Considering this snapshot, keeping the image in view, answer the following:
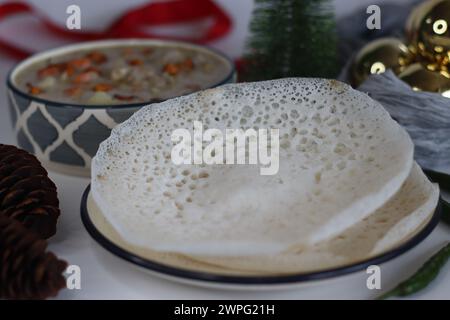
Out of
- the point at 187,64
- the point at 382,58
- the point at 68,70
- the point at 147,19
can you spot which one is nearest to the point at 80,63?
the point at 68,70

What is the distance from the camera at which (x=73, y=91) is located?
758 millimetres

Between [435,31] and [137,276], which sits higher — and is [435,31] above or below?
above

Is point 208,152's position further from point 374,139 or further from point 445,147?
point 445,147

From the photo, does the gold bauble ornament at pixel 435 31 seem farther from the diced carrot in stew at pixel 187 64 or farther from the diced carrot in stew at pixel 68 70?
the diced carrot in stew at pixel 68 70

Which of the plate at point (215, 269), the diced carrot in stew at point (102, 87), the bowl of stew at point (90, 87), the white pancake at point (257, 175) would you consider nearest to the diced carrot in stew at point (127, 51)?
the bowl of stew at point (90, 87)

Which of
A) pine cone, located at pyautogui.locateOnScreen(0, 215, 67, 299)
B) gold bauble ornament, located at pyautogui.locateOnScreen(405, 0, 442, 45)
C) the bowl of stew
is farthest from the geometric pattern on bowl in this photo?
gold bauble ornament, located at pyautogui.locateOnScreen(405, 0, 442, 45)

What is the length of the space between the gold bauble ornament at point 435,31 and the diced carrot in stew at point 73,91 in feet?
1.23

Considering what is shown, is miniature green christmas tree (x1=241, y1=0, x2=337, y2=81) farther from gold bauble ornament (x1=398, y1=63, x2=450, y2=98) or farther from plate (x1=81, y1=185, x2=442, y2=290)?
plate (x1=81, y1=185, x2=442, y2=290)

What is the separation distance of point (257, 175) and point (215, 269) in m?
0.09

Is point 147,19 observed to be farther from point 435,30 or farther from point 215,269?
point 215,269

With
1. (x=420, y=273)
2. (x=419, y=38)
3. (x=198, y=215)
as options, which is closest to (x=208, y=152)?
(x=198, y=215)

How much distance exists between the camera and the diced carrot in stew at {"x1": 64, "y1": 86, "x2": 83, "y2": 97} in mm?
754

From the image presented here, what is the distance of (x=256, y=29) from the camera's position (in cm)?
87

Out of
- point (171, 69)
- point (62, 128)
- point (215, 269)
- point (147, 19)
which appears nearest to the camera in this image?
point (215, 269)
